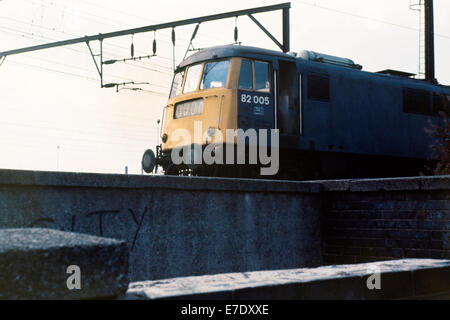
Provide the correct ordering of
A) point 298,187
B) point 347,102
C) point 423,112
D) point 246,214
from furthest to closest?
1. point 423,112
2. point 347,102
3. point 298,187
4. point 246,214

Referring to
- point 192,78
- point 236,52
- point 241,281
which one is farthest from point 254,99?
point 241,281

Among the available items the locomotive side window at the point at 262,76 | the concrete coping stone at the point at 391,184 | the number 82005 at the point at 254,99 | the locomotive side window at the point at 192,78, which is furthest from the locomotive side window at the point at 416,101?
the concrete coping stone at the point at 391,184

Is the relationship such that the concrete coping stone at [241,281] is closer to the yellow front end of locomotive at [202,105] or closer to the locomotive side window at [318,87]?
the yellow front end of locomotive at [202,105]

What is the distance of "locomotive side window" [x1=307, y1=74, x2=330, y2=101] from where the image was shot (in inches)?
530

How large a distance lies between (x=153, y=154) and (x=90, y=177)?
8055 mm

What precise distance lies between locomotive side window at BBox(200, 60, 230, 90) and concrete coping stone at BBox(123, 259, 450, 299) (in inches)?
366

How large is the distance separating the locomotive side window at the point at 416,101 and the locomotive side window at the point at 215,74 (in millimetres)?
6270

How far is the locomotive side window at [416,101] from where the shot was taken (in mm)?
16312

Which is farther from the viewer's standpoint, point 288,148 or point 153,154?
point 153,154

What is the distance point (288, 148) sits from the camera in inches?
496

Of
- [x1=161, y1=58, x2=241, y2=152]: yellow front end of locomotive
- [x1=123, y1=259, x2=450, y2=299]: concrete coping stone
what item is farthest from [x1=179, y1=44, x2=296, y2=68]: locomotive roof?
[x1=123, y1=259, x2=450, y2=299]: concrete coping stone

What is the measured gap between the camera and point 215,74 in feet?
42.7
